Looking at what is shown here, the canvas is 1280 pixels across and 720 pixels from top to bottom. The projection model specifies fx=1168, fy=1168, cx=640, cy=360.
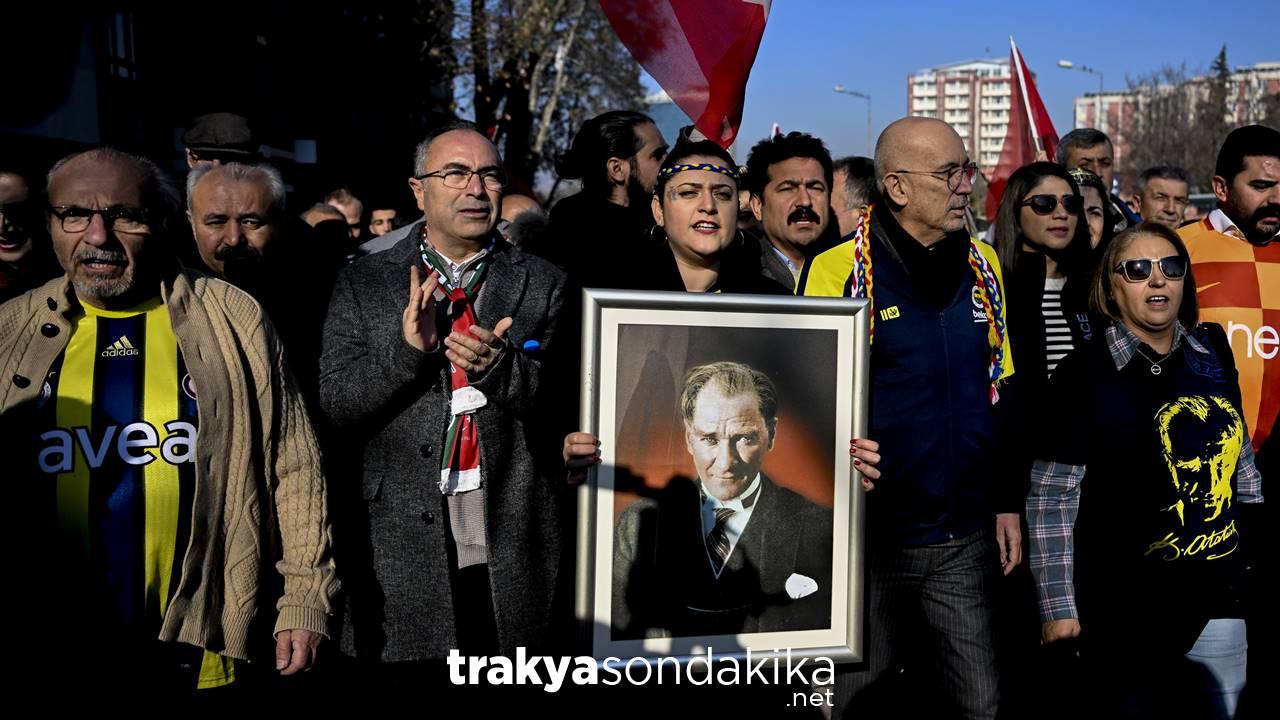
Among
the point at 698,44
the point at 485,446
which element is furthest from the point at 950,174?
the point at 485,446

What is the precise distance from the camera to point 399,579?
3.69m

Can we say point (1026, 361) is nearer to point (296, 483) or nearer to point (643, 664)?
point (643, 664)

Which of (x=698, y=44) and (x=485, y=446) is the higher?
(x=698, y=44)

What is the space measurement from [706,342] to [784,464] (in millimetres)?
446

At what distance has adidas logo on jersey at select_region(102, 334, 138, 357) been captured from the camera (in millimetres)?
3189

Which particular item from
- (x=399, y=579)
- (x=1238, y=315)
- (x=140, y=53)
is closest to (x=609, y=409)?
(x=399, y=579)

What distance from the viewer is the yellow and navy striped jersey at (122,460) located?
3107 mm

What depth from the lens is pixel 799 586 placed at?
140 inches

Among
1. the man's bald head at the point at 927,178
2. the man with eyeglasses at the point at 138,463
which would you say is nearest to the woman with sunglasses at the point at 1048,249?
the man's bald head at the point at 927,178

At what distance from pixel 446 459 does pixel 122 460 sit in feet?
3.16

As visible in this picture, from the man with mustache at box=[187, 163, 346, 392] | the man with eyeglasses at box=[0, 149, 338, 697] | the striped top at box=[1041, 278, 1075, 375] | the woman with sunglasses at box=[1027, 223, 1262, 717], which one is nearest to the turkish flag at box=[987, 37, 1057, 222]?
the striped top at box=[1041, 278, 1075, 375]

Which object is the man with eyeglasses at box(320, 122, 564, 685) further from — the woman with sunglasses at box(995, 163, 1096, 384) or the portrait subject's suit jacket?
the woman with sunglasses at box(995, 163, 1096, 384)

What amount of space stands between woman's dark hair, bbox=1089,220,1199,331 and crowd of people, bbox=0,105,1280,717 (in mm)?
13

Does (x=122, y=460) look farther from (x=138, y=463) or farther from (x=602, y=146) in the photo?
(x=602, y=146)
